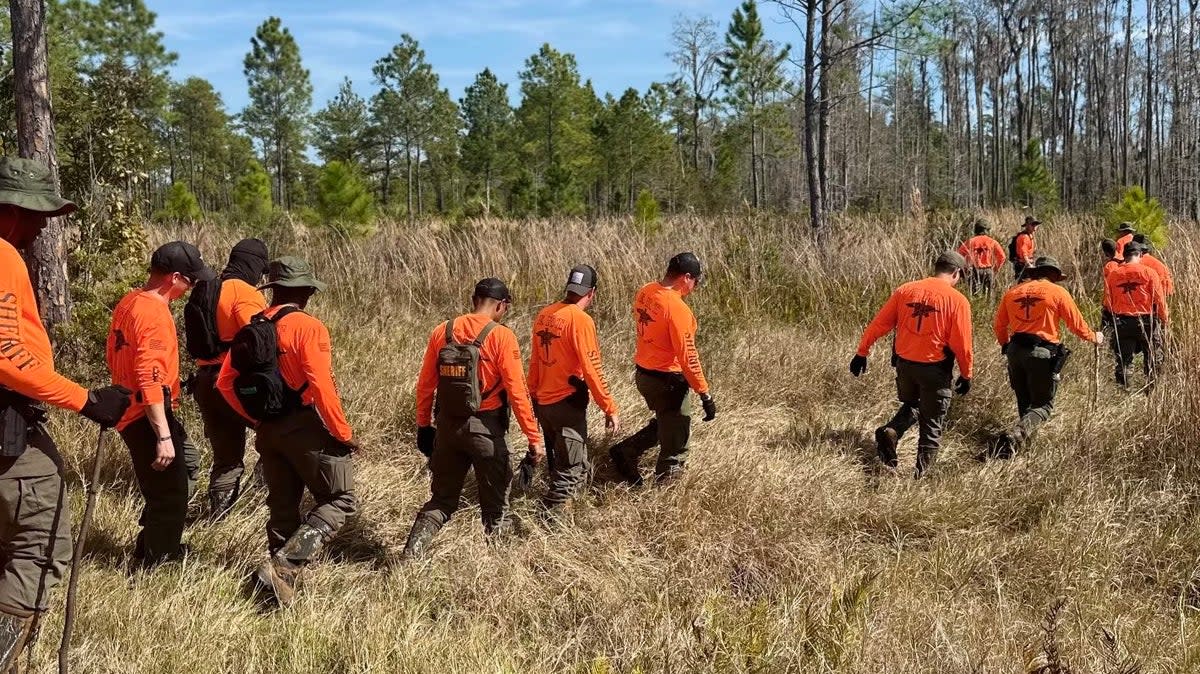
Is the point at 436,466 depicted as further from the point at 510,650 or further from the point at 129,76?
the point at 129,76

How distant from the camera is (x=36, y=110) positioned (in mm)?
5680

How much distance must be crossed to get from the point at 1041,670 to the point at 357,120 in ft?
125

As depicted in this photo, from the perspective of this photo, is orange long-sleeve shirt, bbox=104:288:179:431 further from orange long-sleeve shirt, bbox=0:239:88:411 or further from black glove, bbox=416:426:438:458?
black glove, bbox=416:426:438:458

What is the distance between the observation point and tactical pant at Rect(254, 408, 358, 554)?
3869 mm

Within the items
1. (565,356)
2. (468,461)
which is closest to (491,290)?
(565,356)

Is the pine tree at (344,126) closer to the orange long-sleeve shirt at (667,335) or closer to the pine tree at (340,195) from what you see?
the pine tree at (340,195)

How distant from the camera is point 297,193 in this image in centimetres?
3825

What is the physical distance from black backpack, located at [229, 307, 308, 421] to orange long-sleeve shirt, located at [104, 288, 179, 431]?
10.8 inches

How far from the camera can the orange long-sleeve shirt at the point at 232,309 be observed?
460cm

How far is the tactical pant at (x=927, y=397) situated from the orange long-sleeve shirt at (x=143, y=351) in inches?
184

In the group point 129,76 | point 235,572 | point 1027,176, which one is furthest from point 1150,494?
point 1027,176

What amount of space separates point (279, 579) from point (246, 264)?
2.13 meters

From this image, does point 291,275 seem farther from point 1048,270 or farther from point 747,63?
point 747,63

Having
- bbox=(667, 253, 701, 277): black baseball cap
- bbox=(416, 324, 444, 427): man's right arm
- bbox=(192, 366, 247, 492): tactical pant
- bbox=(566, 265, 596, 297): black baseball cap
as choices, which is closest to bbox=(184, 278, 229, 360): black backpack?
bbox=(192, 366, 247, 492): tactical pant
